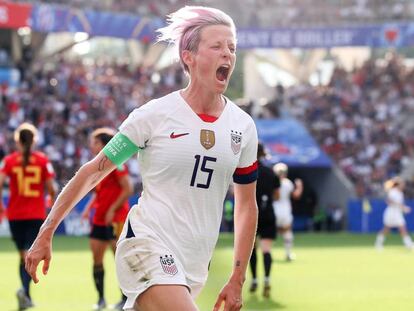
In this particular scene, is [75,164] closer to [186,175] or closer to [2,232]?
[2,232]

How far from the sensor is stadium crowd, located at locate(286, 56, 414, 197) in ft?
129

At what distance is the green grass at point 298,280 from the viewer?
1417cm

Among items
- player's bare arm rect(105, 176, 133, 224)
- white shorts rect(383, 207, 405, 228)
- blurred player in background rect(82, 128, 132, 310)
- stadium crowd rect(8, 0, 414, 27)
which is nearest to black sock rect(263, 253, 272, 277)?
blurred player in background rect(82, 128, 132, 310)

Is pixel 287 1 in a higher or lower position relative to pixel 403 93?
higher

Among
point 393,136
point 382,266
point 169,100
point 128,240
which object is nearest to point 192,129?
point 169,100

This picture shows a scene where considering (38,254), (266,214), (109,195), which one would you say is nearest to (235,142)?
(38,254)

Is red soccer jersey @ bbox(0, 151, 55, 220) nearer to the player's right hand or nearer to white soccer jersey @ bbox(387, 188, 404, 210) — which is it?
the player's right hand

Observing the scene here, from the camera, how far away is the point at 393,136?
132 ft

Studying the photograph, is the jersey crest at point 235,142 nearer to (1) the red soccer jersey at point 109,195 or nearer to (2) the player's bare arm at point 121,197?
(2) the player's bare arm at point 121,197

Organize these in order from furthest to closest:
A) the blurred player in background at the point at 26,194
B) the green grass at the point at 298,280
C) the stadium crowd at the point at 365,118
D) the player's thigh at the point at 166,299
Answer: the stadium crowd at the point at 365,118, the green grass at the point at 298,280, the blurred player in background at the point at 26,194, the player's thigh at the point at 166,299

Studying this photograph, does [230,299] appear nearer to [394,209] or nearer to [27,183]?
[27,183]

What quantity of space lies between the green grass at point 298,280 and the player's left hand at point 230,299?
7146mm

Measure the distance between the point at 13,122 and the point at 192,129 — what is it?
1116 inches

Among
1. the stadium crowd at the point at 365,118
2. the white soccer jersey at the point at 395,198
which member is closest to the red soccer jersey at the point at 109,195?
the white soccer jersey at the point at 395,198
